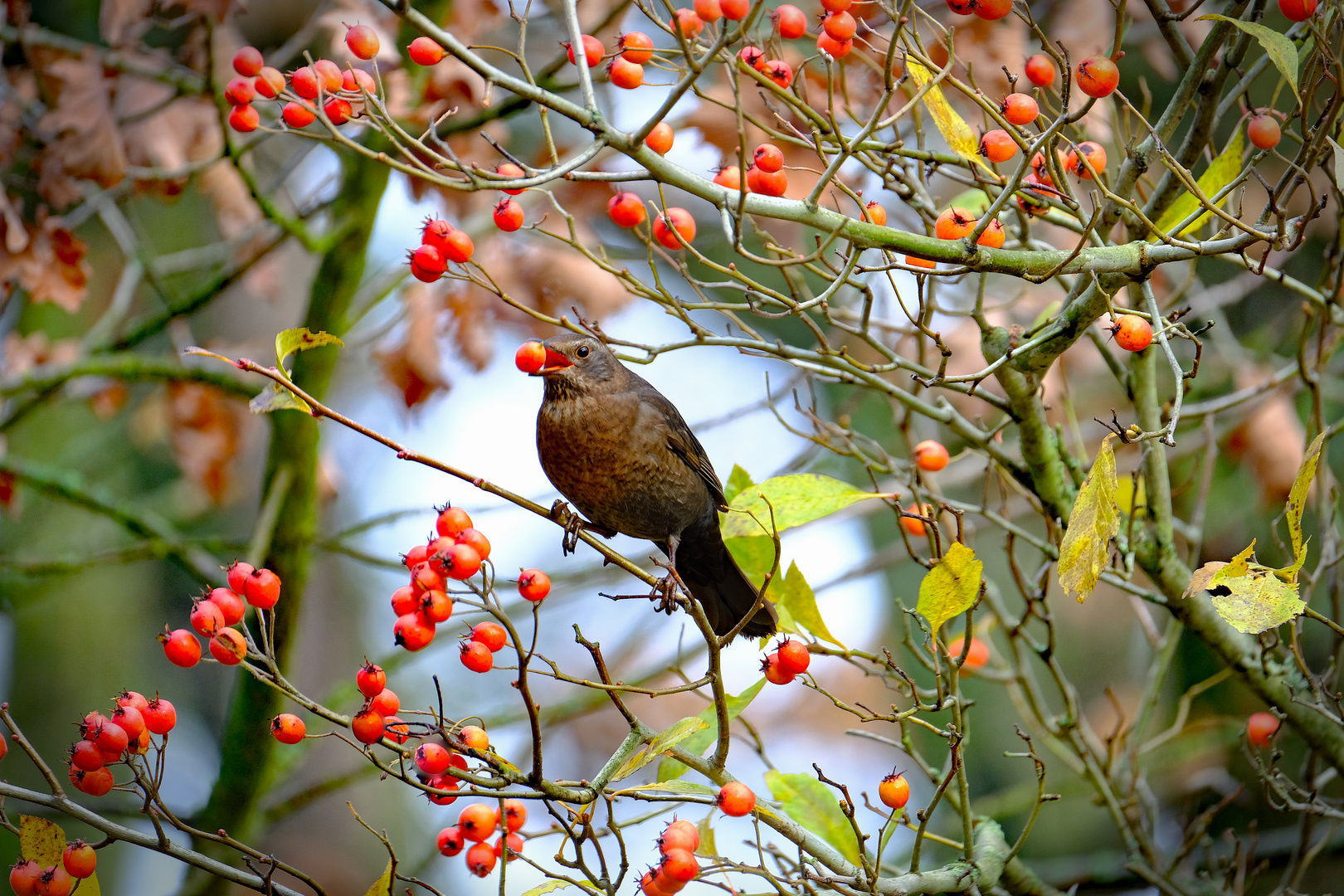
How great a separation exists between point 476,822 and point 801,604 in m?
0.70

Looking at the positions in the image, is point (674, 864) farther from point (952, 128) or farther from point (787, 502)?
point (952, 128)

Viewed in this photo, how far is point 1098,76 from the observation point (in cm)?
158

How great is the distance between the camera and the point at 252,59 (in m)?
2.00

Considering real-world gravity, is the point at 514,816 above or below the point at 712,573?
below

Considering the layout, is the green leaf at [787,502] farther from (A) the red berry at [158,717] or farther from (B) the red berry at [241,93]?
(B) the red berry at [241,93]

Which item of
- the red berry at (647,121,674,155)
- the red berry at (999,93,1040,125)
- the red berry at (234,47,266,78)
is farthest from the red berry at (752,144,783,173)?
the red berry at (234,47,266,78)

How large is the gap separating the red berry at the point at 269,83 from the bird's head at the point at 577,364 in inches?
39.8

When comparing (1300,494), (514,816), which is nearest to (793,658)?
(514,816)

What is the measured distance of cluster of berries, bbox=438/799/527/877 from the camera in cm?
171

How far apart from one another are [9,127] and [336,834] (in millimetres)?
4388

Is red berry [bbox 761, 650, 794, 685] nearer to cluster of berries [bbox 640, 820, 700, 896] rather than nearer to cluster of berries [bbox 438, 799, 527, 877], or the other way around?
cluster of berries [bbox 640, 820, 700, 896]

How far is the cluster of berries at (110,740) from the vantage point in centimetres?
156

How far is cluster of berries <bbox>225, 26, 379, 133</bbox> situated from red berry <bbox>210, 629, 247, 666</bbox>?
0.92 meters

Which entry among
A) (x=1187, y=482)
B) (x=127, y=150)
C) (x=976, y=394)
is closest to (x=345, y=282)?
(x=127, y=150)
